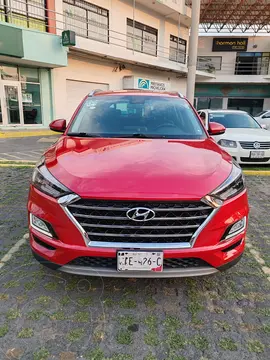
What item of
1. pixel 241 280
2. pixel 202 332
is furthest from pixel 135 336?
pixel 241 280

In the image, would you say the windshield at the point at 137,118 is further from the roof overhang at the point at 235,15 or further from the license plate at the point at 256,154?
the roof overhang at the point at 235,15

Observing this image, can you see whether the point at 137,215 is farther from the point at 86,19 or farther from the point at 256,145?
the point at 86,19

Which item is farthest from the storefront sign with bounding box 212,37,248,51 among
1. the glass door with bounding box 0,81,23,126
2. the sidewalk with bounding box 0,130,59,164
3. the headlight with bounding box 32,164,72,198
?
the headlight with bounding box 32,164,72,198

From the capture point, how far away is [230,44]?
30.8m

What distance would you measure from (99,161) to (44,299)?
1194mm

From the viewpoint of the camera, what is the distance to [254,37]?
30.8 meters

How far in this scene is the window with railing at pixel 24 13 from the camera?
1259 centimetres

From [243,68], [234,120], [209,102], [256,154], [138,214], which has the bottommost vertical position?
[256,154]

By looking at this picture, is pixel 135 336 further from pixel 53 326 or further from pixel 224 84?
pixel 224 84

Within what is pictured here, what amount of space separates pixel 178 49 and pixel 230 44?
10811 millimetres

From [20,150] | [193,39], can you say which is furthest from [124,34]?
[20,150]

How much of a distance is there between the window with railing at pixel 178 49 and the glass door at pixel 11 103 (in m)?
13.5

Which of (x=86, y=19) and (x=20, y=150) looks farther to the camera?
(x=86, y=19)

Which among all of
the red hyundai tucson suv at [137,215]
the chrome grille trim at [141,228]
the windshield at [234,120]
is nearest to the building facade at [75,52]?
the windshield at [234,120]
